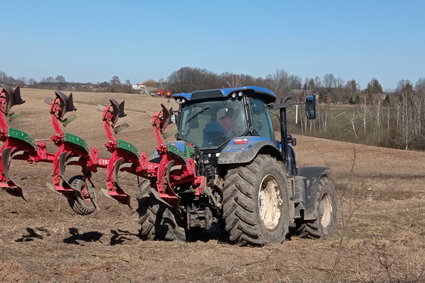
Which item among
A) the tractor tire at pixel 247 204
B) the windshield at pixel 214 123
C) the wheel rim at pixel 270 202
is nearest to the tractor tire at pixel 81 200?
the tractor tire at pixel 247 204

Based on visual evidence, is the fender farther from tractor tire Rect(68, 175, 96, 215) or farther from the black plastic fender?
tractor tire Rect(68, 175, 96, 215)

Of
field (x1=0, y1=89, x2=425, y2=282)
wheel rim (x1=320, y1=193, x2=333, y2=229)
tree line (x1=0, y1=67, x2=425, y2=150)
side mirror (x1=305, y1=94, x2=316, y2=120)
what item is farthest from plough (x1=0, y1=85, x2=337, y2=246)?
tree line (x1=0, y1=67, x2=425, y2=150)

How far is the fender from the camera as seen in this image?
7.49m

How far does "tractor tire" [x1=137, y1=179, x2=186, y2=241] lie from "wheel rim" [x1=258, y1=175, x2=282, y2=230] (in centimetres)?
125

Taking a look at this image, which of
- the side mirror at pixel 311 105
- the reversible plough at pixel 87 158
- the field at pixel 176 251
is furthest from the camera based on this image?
the side mirror at pixel 311 105

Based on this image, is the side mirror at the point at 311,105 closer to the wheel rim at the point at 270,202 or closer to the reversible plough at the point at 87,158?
the wheel rim at the point at 270,202

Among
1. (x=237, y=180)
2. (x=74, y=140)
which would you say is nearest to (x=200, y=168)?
(x=237, y=180)

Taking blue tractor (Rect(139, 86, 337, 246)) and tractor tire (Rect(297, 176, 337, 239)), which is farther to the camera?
tractor tire (Rect(297, 176, 337, 239))

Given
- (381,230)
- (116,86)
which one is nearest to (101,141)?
(116,86)

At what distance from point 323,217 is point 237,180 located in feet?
10.2

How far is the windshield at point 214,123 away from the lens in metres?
8.32

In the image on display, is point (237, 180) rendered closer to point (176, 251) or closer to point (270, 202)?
point (270, 202)

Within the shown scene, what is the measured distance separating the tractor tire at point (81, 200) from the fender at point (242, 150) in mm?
1716

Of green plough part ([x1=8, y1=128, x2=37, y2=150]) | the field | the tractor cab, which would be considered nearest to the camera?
the field
